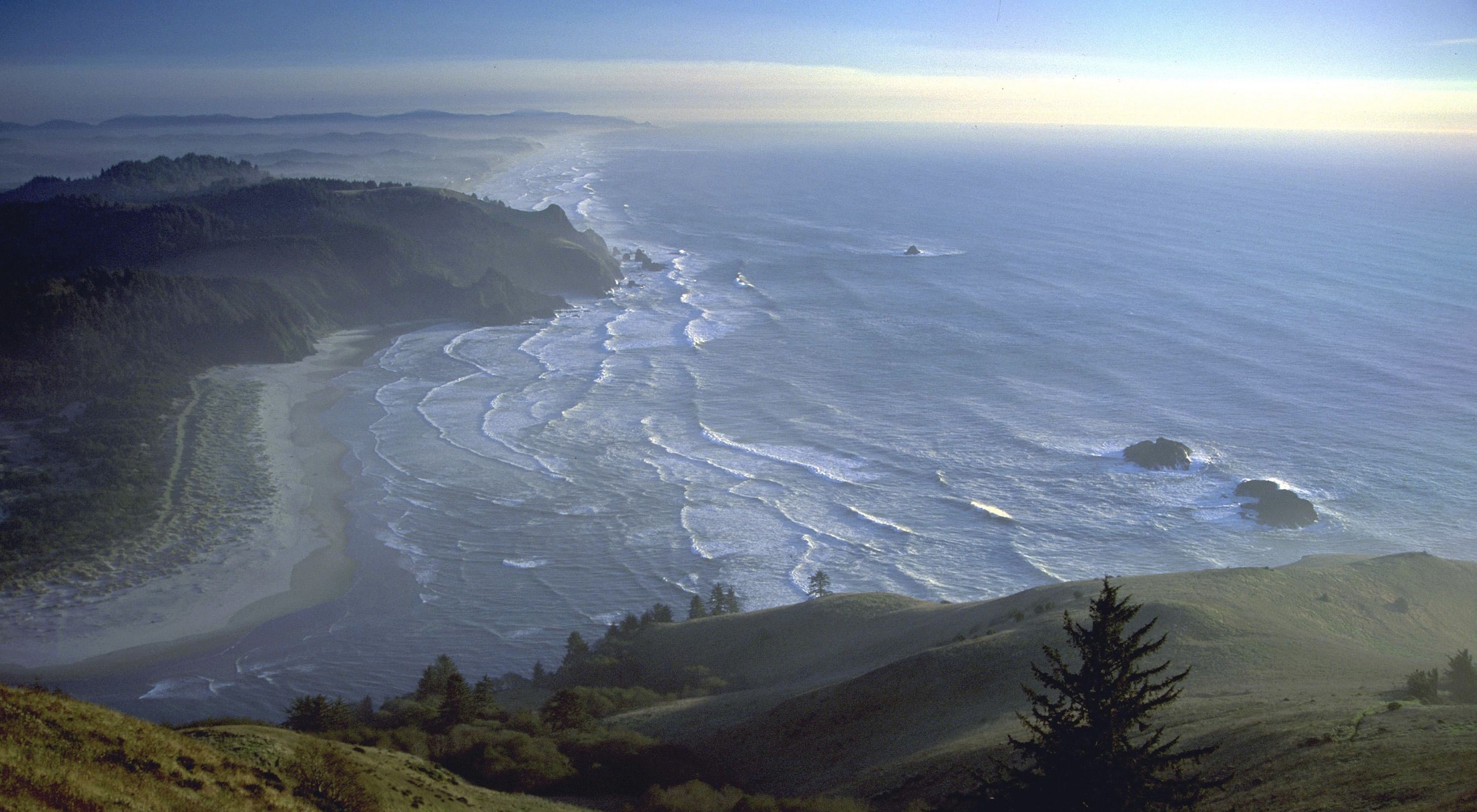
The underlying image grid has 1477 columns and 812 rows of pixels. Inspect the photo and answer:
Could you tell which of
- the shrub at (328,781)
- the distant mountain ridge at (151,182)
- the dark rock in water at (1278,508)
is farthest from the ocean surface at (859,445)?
the distant mountain ridge at (151,182)

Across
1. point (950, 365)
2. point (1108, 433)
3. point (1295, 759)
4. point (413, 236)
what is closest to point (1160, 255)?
point (950, 365)

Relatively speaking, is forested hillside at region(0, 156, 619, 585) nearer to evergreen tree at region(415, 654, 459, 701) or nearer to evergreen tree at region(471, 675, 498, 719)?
evergreen tree at region(415, 654, 459, 701)

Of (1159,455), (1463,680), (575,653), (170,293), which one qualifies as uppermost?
(170,293)

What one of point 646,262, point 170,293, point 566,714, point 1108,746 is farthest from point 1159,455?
point 646,262

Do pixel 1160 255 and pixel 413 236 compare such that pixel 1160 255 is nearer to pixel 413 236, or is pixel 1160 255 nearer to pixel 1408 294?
pixel 1408 294

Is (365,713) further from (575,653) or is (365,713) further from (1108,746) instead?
(1108,746)

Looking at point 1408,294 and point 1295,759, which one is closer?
point 1295,759
